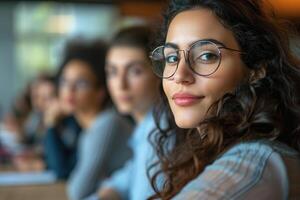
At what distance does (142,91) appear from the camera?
1.77m

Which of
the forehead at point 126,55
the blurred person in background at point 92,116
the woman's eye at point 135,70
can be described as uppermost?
the forehead at point 126,55

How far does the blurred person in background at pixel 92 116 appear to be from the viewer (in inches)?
76.6

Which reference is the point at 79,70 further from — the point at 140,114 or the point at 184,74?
the point at 184,74

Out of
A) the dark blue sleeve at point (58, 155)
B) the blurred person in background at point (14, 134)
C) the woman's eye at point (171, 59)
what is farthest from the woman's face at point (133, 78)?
the blurred person in background at point (14, 134)

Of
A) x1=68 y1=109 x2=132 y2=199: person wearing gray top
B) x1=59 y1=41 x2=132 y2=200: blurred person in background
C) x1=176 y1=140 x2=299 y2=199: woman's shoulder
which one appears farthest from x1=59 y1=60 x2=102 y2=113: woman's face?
x1=176 y1=140 x2=299 y2=199: woman's shoulder

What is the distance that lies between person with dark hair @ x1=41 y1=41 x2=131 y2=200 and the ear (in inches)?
44.0

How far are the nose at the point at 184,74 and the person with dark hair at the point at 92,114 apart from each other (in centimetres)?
108

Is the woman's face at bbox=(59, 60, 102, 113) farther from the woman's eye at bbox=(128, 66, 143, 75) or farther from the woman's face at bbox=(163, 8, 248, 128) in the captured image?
the woman's face at bbox=(163, 8, 248, 128)

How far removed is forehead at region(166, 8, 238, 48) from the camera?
91 centimetres

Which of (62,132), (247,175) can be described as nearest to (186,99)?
(247,175)

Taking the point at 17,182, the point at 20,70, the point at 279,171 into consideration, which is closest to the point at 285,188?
the point at 279,171

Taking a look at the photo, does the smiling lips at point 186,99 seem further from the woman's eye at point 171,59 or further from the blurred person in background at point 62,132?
the blurred person in background at point 62,132

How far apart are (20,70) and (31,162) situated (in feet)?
12.3

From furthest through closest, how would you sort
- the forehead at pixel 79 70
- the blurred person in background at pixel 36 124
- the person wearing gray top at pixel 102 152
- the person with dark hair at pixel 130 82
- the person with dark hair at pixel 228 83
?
the blurred person in background at pixel 36 124 → the forehead at pixel 79 70 → the person wearing gray top at pixel 102 152 → the person with dark hair at pixel 130 82 → the person with dark hair at pixel 228 83
